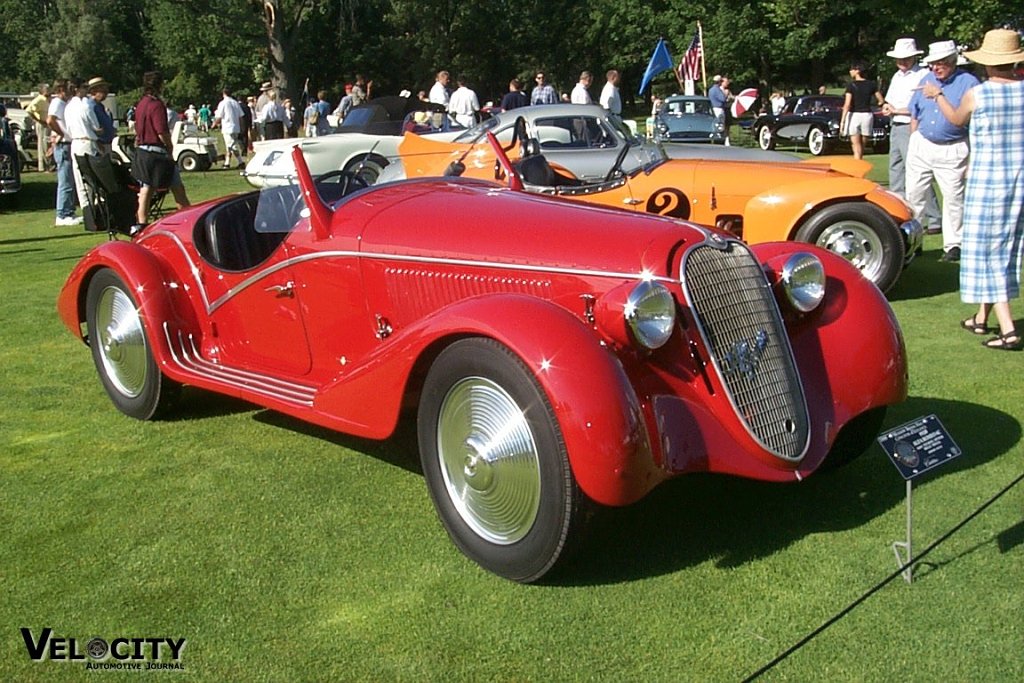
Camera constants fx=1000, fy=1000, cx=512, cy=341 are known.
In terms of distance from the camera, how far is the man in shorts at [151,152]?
1109 centimetres

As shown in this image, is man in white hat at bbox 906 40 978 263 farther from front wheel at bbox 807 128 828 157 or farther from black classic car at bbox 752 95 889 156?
front wheel at bbox 807 128 828 157

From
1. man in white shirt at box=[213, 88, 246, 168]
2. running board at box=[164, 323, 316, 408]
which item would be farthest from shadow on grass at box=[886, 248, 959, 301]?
man in white shirt at box=[213, 88, 246, 168]

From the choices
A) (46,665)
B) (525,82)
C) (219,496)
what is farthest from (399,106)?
(525,82)

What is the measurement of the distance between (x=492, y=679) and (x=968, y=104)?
4.92 m

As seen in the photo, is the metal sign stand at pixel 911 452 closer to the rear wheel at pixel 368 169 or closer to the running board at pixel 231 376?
the running board at pixel 231 376

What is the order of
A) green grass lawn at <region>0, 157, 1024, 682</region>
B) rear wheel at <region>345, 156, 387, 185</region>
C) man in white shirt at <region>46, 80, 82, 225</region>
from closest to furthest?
green grass lawn at <region>0, 157, 1024, 682</region> → rear wheel at <region>345, 156, 387, 185</region> → man in white shirt at <region>46, 80, 82, 225</region>

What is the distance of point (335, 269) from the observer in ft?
14.7

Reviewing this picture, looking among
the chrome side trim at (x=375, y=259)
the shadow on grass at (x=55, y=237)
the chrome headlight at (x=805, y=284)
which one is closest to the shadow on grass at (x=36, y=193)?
the shadow on grass at (x=55, y=237)

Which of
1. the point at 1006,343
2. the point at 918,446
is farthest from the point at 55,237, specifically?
the point at 918,446

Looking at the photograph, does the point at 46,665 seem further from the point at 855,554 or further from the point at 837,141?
the point at 837,141

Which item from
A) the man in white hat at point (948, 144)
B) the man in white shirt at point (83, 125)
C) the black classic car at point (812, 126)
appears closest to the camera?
the man in white hat at point (948, 144)

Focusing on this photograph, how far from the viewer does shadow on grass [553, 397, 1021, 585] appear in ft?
11.8

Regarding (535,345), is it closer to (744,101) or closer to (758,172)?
(758,172)

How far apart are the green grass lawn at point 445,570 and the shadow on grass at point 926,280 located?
2994 mm
